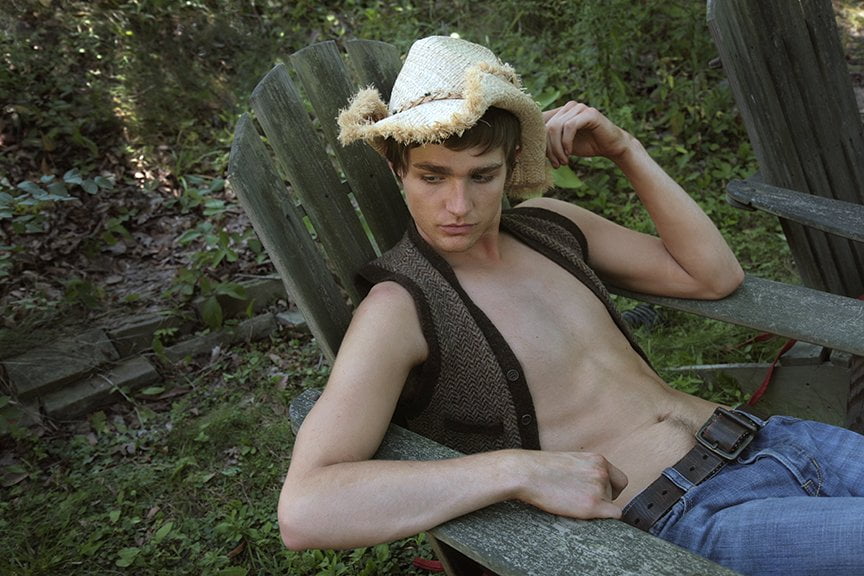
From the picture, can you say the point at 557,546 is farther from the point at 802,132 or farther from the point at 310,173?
the point at 802,132

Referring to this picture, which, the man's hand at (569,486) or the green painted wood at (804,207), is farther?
the green painted wood at (804,207)

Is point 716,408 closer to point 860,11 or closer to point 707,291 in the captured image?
point 707,291

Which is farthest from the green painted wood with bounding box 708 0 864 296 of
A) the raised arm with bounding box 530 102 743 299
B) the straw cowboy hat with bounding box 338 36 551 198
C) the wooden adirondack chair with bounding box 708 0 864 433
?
the straw cowboy hat with bounding box 338 36 551 198

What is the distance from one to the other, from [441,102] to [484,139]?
14 centimetres

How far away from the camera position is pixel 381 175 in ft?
8.39

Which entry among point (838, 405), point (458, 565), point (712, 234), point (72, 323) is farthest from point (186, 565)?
point (838, 405)

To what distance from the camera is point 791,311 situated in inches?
89.3

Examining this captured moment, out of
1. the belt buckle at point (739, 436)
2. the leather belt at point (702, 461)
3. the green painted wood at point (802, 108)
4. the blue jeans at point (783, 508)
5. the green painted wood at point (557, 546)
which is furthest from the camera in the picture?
the green painted wood at point (802, 108)

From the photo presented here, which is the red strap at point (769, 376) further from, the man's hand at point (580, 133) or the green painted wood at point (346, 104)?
the green painted wood at point (346, 104)

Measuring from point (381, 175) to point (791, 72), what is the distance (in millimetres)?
1479

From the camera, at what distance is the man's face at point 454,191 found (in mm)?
1979

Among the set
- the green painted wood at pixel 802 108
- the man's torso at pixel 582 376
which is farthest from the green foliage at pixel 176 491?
the green painted wood at pixel 802 108

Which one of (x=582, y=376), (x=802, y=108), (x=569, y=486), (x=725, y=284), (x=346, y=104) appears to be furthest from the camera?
(x=802, y=108)

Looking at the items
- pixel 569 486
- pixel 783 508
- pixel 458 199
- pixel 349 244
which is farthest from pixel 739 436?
pixel 349 244
